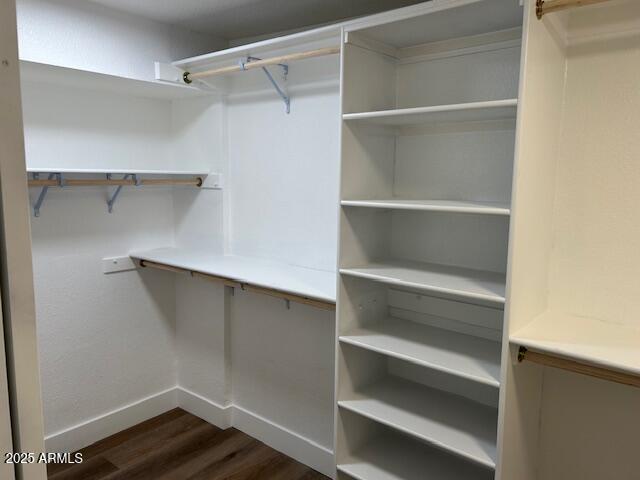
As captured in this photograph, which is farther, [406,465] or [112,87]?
[112,87]

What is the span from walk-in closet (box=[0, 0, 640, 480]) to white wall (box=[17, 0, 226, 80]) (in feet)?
0.04

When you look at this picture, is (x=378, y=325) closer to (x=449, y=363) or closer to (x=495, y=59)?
(x=449, y=363)

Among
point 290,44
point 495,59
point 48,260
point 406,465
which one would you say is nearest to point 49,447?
point 48,260

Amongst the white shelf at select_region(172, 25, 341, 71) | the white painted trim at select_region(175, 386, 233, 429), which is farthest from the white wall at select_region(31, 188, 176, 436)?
the white shelf at select_region(172, 25, 341, 71)

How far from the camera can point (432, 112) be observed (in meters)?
1.73

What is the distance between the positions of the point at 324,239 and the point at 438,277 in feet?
2.69

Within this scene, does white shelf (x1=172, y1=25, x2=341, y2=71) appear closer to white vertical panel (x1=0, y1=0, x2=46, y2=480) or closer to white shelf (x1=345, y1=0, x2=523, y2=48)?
white shelf (x1=345, y1=0, x2=523, y2=48)

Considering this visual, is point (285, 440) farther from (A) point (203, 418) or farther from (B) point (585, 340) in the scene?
(B) point (585, 340)

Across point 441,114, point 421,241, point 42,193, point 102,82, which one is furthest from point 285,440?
point 102,82

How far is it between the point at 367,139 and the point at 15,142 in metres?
1.62

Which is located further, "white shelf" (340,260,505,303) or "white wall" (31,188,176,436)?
"white wall" (31,188,176,436)

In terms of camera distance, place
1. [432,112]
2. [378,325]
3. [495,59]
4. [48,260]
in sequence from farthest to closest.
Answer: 1. [48,260]
2. [378,325]
3. [495,59]
4. [432,112]

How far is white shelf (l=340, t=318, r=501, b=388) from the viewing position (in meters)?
1.74

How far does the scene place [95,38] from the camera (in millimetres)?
2463
